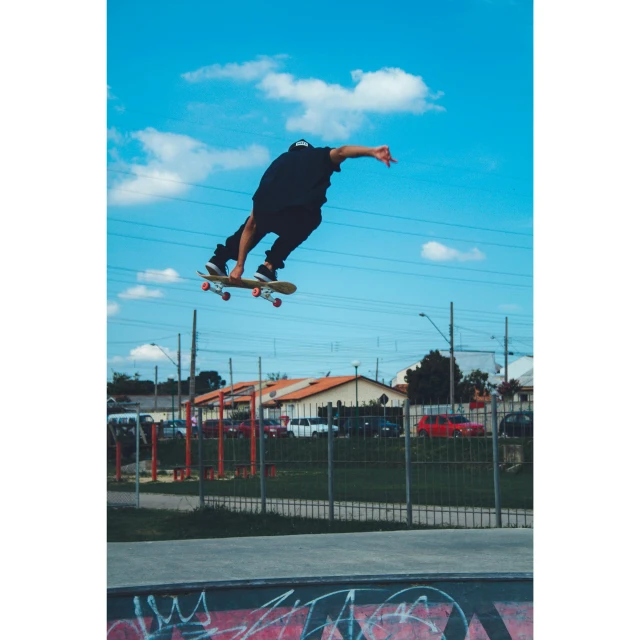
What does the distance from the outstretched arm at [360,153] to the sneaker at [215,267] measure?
4.55 feet

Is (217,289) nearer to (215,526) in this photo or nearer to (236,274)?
(236,274)

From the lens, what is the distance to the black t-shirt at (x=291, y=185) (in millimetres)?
6910

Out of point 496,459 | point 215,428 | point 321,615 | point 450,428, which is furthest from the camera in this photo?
point 215,428

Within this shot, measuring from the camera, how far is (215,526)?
1065 centimetres

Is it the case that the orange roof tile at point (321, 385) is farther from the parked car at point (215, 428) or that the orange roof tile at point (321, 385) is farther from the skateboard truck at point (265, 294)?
the skateboard truck at point (265, 294)

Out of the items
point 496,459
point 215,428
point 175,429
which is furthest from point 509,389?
point 496,459

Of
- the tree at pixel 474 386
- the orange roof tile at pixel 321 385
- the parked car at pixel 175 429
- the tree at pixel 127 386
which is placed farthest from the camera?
the tree at pixel 127 386

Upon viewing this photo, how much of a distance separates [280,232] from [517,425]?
4559 mm

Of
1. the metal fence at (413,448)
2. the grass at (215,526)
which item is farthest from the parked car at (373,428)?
the grass at (215,526)
